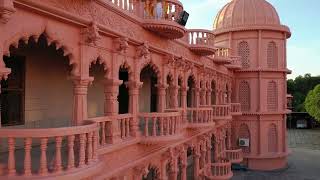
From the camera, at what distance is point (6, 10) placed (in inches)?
198

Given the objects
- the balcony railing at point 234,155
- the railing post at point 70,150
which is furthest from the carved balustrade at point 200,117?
the balcony railing at point 234,155

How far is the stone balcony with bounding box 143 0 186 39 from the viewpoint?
32.5 feet

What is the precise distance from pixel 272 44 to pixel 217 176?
428 inches

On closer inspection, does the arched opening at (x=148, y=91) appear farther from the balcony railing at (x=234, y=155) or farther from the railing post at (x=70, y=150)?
the railing post at (x=70, y=150)

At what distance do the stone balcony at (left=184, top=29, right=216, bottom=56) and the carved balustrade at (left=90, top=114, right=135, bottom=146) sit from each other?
569 cm

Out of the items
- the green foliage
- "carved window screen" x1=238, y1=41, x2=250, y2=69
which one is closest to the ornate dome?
"carved window screen" x1=238, y1=41, x2=250, y2=69

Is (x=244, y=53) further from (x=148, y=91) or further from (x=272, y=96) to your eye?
(x=148, y=91)

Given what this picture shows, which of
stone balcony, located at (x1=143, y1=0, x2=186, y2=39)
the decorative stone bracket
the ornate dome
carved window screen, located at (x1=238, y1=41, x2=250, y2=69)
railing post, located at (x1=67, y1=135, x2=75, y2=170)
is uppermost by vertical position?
the ornate dome

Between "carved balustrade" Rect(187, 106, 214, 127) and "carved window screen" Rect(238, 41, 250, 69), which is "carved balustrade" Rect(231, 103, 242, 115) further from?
"carved balustrade" Rect(187, 106, 214, 127)

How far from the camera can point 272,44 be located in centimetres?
2477

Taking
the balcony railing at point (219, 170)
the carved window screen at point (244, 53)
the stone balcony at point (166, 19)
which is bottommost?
the balcony railing at point (219, 170)

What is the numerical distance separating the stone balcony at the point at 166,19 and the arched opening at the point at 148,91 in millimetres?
4793

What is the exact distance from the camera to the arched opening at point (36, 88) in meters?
8.06

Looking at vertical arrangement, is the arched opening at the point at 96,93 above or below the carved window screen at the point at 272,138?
above
